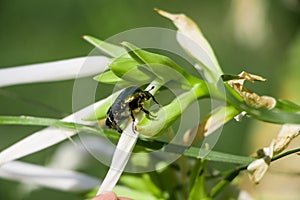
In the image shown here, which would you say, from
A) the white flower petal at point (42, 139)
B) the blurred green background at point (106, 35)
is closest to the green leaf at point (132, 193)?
the white flower petal at point (42, 139)

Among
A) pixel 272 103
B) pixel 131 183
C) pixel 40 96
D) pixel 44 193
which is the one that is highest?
pixel 272 103

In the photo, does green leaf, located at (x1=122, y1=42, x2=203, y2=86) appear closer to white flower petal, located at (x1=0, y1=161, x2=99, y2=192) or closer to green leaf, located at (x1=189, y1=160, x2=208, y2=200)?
green leaf, located at (x1=189, y1=160, x2=208, y2=200)

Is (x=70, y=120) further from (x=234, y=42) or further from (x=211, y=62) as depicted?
(x=234, y=42)

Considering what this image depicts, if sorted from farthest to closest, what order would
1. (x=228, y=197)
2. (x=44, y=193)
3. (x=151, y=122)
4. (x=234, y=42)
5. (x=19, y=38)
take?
(x=19, y=38) < (x=234, y=42) < (x=44, y=193) < (x=228, y=197) < (x=151, y=122)

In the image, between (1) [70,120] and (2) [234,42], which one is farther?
(2) [234,42]

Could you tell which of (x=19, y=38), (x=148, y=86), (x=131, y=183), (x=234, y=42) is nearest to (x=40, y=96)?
(x=19, y=38)

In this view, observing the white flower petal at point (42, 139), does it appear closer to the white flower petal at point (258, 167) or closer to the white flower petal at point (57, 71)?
the white flower petal at point (57, 71)
